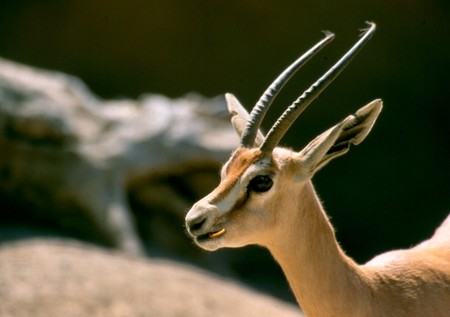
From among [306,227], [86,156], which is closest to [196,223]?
[306,227]

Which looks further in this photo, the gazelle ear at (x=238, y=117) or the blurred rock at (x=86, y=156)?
the blurred rock at (x=86, y=156)

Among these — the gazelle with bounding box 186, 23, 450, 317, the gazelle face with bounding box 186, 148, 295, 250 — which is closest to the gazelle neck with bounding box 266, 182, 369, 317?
the gazelle with bounding box 186, 23, 450, 317

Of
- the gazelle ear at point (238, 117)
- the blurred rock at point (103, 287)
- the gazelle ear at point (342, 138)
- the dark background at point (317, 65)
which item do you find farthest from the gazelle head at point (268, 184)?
the dark background at point (317, 65)

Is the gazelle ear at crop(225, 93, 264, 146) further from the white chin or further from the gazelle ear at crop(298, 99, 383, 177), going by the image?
the white chin

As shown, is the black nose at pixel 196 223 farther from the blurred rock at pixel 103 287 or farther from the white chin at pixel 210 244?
the blurred rock at pixel 103 287

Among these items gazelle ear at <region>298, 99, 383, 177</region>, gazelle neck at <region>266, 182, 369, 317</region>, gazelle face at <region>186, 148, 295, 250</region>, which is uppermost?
gazelle ear at <region>298, 99, 383, 177</region>

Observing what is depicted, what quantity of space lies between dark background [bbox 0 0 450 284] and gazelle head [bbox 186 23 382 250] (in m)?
9.90

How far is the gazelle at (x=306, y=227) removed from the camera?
516cm

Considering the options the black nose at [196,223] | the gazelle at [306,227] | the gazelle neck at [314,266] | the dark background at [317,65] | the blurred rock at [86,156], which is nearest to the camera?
the black nose at [196,223]

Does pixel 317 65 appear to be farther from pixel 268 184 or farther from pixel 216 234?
pixel 216 234

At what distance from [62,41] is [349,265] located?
501 inches

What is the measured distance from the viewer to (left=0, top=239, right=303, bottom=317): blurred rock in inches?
353

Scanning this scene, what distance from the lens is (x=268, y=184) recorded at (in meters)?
5.21

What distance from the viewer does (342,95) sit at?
15695mm
